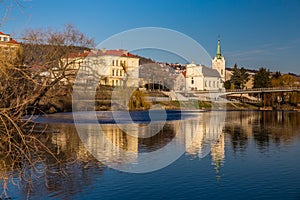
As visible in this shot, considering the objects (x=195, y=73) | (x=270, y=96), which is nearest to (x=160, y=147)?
(x=270, y=96)

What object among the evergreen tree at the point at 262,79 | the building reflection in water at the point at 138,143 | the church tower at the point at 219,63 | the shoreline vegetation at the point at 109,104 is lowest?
the building reflection in water at the point at 138,143

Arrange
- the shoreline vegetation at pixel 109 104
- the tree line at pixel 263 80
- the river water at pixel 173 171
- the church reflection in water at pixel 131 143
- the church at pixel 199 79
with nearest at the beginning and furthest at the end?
the river water at pixel 173 171 → the church reflection in water at pixel 131 143 → the shoreline vegetation at pixel 109 104 → the tree line at pixel 263 80 → the church at pixel 199 79

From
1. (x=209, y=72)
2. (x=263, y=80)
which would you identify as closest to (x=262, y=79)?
(x=263, y=80)

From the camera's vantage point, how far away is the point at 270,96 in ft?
263

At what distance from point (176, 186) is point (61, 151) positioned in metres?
7.41

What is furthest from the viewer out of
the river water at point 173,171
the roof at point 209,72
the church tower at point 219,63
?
the church tower at point 219,63

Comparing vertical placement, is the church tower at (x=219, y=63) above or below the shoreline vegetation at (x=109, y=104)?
above

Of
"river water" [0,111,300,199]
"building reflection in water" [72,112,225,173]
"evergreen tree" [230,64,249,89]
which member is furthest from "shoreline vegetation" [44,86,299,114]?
"evergreen tree" [230,64,249,89]

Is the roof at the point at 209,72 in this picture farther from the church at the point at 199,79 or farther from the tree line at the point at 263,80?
the tree line at the point at 263,80

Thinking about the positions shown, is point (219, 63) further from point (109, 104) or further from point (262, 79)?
point (109, 104)

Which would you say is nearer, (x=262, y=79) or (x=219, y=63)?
(x=262, y=79)

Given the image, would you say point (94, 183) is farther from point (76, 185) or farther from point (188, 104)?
point (188, 104)

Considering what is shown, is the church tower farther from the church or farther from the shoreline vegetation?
the shoreline vegetation

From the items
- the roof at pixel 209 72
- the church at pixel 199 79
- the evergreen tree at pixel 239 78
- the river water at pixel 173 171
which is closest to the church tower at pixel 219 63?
the evergreen tree at pixel 239 78
